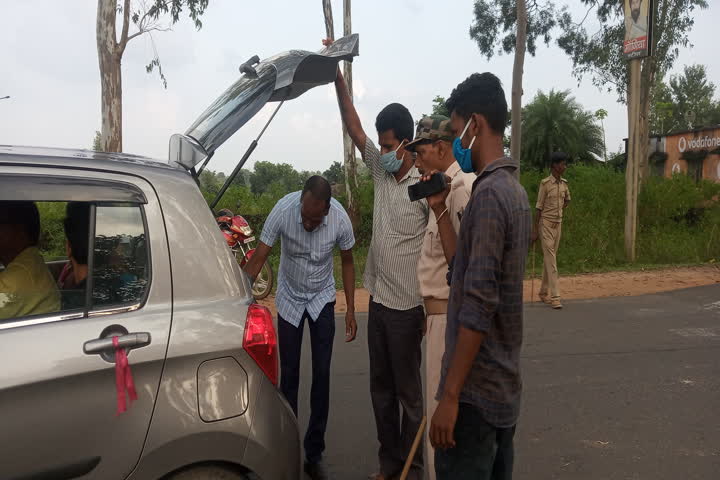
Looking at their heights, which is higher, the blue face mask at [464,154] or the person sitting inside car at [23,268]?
the blue face mask at [464,154]

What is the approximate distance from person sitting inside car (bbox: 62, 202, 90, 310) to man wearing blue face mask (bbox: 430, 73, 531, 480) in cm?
132

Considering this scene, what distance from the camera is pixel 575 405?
4941 mm

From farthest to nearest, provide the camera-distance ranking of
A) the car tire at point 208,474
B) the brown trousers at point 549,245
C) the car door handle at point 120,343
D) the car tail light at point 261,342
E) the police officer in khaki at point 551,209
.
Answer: the police officer in khaki at point 551,209 < the brown trousers at point 549,245 < the car tail light at point 261,342 < the car tire at point 208,474 < the car door handle at point 120,343

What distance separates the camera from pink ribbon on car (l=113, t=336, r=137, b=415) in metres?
2.21

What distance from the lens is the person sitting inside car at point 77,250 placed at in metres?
2.35

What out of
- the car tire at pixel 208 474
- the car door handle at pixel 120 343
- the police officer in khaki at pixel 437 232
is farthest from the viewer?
the police officer in khaki at pixel 437 232

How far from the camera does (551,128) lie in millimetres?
29016

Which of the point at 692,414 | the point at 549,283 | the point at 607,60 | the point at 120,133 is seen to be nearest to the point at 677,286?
the point at 549,283

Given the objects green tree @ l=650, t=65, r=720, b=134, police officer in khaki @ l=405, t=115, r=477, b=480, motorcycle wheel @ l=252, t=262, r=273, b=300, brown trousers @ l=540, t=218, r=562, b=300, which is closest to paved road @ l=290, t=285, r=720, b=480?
brown trousers @ l=540, t=218, r=562, b=300

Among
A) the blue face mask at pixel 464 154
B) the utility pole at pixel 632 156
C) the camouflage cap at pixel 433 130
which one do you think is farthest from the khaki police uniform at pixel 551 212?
the blue face mask at pixel 464 154

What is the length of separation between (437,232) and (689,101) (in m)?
67.7

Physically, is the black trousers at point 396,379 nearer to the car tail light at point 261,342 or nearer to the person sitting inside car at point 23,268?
the car tail light at point 261,342

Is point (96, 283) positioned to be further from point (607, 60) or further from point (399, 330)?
point (607, 60)

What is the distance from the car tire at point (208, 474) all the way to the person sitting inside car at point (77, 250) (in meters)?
0.69
